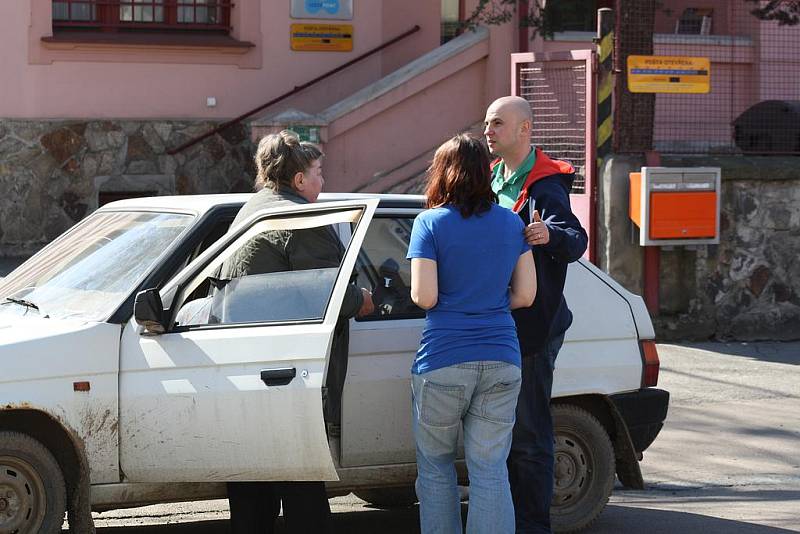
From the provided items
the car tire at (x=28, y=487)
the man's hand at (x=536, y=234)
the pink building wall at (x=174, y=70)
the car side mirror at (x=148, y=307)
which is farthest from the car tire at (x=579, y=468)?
Result: the pink building wall at (x=174, y=70)

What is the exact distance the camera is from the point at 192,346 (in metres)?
5.31

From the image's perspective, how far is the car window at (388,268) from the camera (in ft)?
18.6

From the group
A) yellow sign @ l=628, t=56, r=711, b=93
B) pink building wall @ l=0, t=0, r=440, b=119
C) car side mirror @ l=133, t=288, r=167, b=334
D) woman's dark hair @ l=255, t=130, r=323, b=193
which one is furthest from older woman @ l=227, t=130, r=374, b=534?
pink building wall @ l=0, t=0, r=440, b=119

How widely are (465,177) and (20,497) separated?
215cm

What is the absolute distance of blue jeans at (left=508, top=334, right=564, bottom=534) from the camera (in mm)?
5500

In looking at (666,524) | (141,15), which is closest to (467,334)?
(666,524)

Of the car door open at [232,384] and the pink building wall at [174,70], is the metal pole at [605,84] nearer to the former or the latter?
the pink building wall at [174,70]

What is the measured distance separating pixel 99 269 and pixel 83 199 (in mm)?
10146

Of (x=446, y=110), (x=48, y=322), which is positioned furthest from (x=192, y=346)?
(x=446, y=110)

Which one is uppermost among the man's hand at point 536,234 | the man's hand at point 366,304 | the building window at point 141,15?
the building window at point 141,15

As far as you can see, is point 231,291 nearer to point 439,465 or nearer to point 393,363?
point 393,363

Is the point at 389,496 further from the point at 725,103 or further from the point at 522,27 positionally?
the point at 522,27

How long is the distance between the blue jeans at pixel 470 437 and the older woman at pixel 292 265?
395mm

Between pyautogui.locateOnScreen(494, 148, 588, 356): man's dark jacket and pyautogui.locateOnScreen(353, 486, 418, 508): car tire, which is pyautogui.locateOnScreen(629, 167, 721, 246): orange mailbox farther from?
pyautogui.locateOnScreen(494, 148, 588, 356): man's dark jacket
